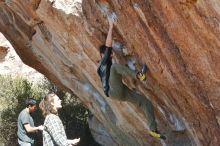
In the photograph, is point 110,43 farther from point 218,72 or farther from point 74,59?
point 74,59

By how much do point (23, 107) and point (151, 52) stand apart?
12203 mm

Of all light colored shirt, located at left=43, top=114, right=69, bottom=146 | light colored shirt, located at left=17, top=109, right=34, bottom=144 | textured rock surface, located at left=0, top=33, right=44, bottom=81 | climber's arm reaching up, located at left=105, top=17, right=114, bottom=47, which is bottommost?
textured rock surface, located at left=0, top=33, right=44, bottom=81

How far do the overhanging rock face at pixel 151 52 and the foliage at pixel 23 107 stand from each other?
580cm

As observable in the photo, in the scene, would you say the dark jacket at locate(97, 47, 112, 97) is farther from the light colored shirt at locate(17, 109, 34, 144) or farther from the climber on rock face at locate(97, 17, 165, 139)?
the light colored shirt at locate(17, 109, 34, 144)

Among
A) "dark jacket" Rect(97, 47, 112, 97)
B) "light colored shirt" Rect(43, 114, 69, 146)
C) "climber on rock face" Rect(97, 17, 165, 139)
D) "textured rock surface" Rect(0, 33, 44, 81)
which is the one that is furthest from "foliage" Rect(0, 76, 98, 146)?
"dark jacket" Rect(97, 47, 112, 97)

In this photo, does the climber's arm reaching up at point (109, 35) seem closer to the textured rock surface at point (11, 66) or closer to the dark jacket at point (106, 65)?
the dark jacket at point (106, 65)

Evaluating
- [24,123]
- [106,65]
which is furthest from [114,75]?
[24,123]

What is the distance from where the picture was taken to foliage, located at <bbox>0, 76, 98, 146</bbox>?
18.1 meters

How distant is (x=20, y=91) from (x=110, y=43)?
12593 millimetres

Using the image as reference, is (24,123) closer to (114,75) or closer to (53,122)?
(53,122)

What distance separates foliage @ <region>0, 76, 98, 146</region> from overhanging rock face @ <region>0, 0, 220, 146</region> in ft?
19.0

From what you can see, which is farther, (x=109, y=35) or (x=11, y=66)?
(x=11, y=66)

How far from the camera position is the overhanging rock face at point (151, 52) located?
22.9 feet

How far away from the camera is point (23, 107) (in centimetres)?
1928
